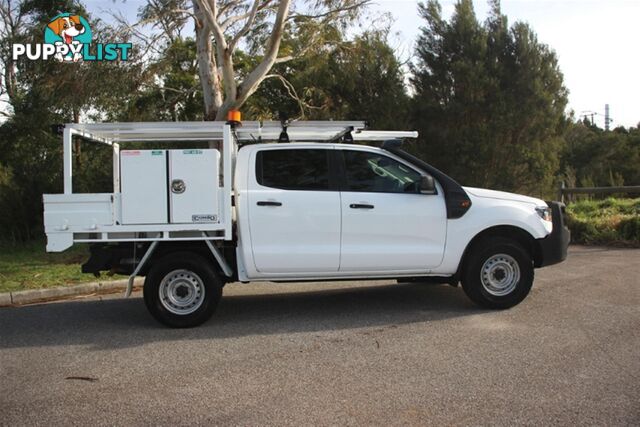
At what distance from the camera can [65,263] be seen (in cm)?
1056

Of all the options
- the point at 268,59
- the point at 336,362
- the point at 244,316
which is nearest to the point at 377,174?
the point at 244,316

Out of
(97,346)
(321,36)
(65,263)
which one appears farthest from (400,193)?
(321,36)

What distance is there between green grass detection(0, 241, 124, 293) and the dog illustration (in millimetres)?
4272

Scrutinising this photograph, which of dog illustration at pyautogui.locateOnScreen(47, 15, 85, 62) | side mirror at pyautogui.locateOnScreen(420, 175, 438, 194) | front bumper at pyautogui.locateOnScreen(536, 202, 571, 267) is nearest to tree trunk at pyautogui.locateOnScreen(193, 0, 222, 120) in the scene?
dog illustration at pyautogui.locateOnScreen(47, 15, 85, 62)

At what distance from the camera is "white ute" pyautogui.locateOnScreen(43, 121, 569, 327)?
5.96 meters

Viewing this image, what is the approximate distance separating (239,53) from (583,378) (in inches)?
620

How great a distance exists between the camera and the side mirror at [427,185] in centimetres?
626

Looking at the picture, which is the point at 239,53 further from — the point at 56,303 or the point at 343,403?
the point at 343,403

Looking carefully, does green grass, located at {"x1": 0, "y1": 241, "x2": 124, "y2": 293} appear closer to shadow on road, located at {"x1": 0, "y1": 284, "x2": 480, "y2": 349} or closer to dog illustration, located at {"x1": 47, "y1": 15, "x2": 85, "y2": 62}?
shadow on road, located at {"x1": 0, "y1": 284, "x2": 480, "y2": 349}

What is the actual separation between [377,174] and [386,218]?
1.77 ft

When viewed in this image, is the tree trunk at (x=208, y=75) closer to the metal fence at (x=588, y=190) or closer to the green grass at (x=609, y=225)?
the green grass at (x=609, y=225)

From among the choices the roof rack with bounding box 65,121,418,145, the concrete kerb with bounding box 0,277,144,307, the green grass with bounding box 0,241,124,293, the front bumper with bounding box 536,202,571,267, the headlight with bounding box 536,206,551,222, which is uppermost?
the roof rack with bounding box 65,121,418,145

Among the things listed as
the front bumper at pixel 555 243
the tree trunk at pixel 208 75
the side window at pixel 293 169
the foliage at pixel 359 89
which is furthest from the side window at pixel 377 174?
the foliage at pixel 359 89

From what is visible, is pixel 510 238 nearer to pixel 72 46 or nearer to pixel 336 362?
pixel 336 362
